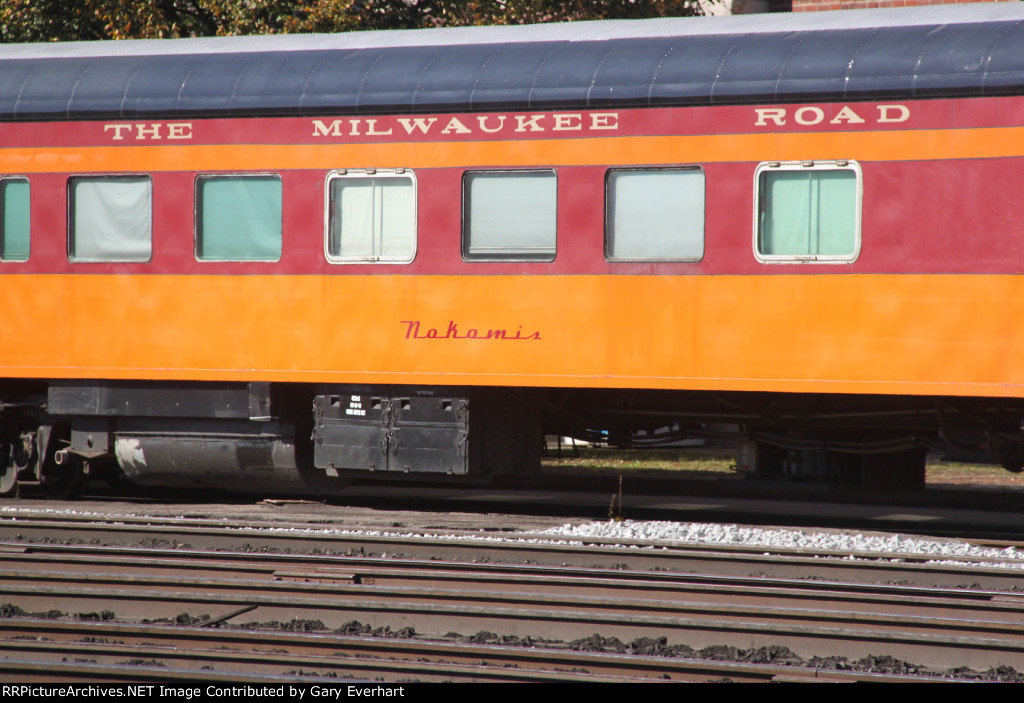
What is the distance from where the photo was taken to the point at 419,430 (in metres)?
9.35

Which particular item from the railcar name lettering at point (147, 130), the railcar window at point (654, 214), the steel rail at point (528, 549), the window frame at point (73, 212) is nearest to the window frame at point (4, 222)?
the window frame at point (73, 212)

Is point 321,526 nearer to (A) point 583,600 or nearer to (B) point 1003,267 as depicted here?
(A) point 583,600

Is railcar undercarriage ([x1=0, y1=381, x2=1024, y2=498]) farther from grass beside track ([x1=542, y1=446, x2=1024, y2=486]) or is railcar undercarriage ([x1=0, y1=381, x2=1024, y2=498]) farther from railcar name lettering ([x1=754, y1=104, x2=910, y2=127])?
grass beside track ([x1=542, y1=446, x2=1024, y2=486])

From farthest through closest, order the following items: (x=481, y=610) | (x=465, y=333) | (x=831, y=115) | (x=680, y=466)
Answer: (x=680, y=466) < (x=465, y=333) < (x=831, y=115) < (x=481, y=610)

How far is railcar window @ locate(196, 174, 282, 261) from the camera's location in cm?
956

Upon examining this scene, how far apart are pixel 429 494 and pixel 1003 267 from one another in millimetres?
6162

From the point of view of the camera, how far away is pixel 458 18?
1817cm

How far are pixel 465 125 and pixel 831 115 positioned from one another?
2.82 metres

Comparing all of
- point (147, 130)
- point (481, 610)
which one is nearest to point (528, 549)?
point (481, 610)

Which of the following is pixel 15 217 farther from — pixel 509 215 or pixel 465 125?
pixel 509 215

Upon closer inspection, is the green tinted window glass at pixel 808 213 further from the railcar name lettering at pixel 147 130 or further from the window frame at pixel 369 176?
the railcar name lettering at pixel 147 130

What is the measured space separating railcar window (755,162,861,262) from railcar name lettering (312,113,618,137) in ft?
4.33

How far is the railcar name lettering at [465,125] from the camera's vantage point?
8891mm

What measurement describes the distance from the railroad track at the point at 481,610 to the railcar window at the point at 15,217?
304cm
